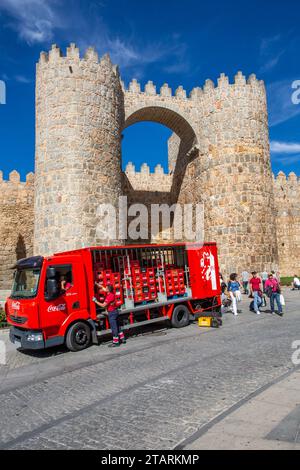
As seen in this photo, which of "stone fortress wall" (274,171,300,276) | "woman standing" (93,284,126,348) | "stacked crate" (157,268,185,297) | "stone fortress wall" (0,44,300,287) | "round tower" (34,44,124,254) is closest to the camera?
"woman standing" (93,284,126,348)

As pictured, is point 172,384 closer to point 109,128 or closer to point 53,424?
point 53,424

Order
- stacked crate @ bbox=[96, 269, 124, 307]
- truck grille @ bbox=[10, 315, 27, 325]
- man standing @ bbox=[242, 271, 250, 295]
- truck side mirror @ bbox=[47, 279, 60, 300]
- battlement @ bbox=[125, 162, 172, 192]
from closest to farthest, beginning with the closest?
truck side mirror @ bbox=[47, 279, 60, 300] < truck grille @ bbox=[10, 315, 27, 325] < stacked crate @ bbox=[96, 269, 124, 307] < man standing @ bbox=[242, 271, 250, 295] < battlement @ bbox=[125, 162, 172, 192]

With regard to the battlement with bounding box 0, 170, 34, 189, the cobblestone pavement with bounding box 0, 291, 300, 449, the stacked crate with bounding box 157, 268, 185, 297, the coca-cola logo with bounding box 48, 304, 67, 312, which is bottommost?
the cobblestone pavement with bounding box 0, 291, 300, 449

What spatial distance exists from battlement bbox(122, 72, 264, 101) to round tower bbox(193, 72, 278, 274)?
0.06 metres

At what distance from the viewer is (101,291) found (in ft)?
31.1

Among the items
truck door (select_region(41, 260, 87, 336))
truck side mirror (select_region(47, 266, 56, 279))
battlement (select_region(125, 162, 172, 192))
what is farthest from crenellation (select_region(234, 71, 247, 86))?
truck side mirror (select_region(47, 266, 56, 279))

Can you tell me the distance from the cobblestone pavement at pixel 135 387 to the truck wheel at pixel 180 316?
132 cm

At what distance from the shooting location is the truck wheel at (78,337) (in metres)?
8.55

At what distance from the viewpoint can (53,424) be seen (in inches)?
174

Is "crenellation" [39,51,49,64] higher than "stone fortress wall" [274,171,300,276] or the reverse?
higher

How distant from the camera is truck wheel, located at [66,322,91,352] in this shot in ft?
28.1

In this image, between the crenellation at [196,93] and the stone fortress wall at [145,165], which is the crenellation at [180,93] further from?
the crenellation at [196,93]

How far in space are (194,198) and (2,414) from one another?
62.3 feet

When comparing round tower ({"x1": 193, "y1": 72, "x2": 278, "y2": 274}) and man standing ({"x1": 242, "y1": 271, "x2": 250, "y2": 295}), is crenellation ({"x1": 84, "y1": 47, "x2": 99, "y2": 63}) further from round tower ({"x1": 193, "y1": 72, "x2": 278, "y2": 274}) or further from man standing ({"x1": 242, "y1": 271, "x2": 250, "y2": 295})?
man standing ({"x1": 242, "y1": 271, "x2": 250, "y2": 295})
